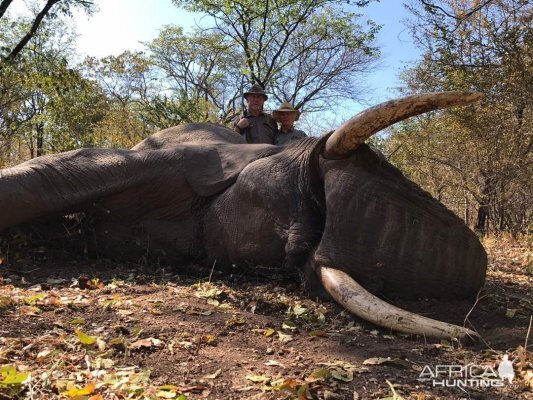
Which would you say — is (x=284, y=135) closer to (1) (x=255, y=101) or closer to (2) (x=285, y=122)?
(2) (x=285, y=122)

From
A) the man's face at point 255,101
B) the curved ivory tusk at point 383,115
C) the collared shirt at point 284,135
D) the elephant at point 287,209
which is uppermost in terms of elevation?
the man's face at point 255,101

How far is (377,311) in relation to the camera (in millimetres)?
3156

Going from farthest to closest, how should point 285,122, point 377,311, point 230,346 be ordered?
point 285,122, point 377,311, point 230,346

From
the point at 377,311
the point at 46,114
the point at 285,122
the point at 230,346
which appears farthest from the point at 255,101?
the point at 46,114

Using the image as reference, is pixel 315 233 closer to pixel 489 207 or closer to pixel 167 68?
pixel 489 207

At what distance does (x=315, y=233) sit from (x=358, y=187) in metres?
0.48

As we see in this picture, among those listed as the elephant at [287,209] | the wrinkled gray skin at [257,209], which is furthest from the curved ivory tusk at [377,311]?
the wrinkled gray skin at [257,209]

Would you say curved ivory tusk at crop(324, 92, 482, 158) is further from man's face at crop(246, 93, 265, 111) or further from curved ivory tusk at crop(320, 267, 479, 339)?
man's face at crop(246, 93, 265, 111)

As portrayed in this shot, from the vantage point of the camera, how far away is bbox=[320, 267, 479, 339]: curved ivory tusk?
9.62ft

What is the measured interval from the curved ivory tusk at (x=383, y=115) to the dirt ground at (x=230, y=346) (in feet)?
3.64

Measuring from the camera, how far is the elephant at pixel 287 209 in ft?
11.8

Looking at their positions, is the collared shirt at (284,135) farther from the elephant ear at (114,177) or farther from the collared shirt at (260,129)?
the elephant ear at (114,177)

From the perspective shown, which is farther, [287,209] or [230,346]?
[287,209]

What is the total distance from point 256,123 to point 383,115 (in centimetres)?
437
